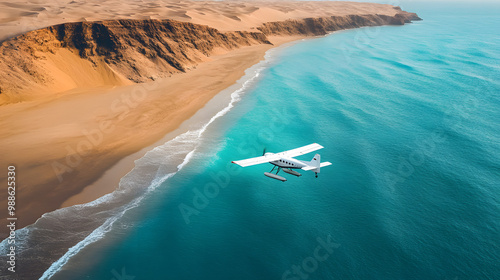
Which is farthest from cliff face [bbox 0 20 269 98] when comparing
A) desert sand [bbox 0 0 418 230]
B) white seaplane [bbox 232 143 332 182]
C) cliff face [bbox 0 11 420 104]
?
white seaplane [bbox 232 143 332 182]

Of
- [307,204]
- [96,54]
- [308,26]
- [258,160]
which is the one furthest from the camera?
[308,26]

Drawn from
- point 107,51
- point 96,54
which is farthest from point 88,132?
point 107,51

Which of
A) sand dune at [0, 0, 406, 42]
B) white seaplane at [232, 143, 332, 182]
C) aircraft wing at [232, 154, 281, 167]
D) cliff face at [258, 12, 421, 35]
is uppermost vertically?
sand dune at [0, 0, 406, 42]

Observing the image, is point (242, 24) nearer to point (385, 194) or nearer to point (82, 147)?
point (82, 147)

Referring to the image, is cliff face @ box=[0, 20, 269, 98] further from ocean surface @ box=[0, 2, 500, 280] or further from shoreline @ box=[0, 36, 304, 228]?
ocean surface @ box=[0, 2, 500, 280]

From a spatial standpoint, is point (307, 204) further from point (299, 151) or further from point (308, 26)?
point (308, 26)

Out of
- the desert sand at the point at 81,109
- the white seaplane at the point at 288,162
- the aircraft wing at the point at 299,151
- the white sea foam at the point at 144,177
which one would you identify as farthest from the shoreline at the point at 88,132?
the aircraft wing at the point at 299,151

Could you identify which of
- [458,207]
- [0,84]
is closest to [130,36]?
[0,84]

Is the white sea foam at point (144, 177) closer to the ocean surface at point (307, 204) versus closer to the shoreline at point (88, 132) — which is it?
the ocean surface at point (307, 204)
